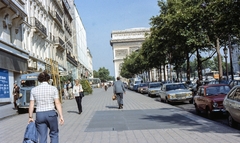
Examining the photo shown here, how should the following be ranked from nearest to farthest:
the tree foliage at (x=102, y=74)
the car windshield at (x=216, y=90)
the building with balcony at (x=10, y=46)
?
the car windshield at (x=216, y=90) → the building with balcony at (x=10, y=46) → the tree foliage at (x=102, y=74)

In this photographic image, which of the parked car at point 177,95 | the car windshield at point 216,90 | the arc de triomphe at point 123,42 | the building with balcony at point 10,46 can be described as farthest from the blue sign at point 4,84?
the arc de triomphe at point 123,42

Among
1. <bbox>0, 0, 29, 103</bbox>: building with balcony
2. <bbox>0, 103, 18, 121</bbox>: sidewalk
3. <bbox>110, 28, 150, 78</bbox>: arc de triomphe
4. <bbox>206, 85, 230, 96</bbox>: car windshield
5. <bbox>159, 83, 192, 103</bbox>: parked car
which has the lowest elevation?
<bbox>0, 103, 18, 121</bbox>: sidewalk

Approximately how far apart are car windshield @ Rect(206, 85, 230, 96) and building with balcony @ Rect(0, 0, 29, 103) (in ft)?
51.2

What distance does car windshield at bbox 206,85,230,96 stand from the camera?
14817 mm

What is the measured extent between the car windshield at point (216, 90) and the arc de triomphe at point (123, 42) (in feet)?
397

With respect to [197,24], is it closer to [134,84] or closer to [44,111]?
[44,111]

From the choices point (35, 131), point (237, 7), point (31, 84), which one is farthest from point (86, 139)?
point (31, 84)

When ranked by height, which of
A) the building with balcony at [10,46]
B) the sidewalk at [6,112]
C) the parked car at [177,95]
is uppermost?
the building with balcony at [10,46]

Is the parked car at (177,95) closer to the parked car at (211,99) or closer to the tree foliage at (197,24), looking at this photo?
the tree foliage at (197,24)

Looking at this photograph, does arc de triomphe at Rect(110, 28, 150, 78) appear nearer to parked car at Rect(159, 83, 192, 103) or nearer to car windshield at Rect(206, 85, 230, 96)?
parked car at Rect(159, 83, 192, 103)

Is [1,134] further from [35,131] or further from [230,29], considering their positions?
[230,29]

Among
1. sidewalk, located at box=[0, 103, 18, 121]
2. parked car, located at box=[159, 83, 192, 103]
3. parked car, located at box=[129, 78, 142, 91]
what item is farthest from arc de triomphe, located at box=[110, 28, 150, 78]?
parked car, located at box=[159, 83, 192, 103]

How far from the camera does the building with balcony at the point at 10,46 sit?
83.1ft

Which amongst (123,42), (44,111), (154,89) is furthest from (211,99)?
(123,42)
